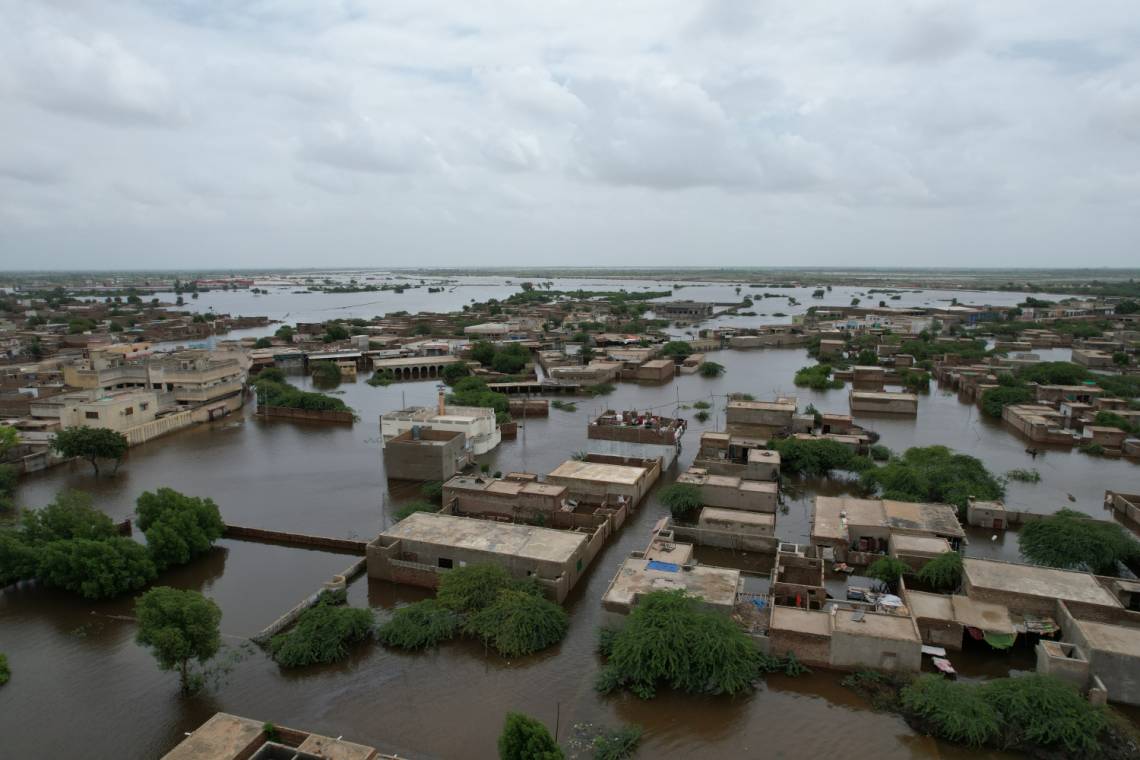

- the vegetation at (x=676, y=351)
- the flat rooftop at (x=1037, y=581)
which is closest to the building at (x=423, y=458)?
the flat rooftop at (x=1037, y=581)

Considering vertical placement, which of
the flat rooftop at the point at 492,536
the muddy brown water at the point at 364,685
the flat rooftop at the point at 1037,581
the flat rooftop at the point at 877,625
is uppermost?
the flat rooftop at the point at 492,536

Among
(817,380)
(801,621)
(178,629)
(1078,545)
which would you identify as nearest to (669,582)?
(801,621)

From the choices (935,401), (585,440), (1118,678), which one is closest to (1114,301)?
(935,401)

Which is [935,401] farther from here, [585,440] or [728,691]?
[728,691]

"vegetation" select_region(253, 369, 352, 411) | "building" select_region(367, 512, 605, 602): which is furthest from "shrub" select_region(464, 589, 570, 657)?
"vegetation" select_region(253, 369, 352, 411)

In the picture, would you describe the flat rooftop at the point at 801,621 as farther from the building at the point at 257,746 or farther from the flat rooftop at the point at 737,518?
the building at the point at 257,746
